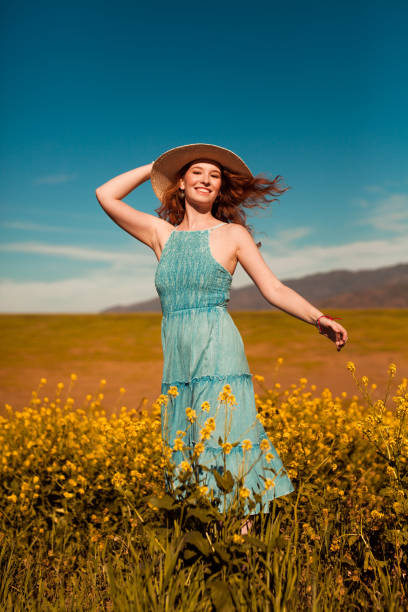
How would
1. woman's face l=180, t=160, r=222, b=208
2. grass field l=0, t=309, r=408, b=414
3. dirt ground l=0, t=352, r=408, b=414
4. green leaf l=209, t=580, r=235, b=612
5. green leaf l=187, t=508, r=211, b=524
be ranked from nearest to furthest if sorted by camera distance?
1. green leaf l=209, t=580, r=235, b=612
2. green leaf l=187, t=508, r=211, b=524
3. woman's face l=180, t=160, r=222, b=208
4. dirt ground l=0, t=352, r=408, b=414
5. grass field l=0, t=309, r=408, b=414

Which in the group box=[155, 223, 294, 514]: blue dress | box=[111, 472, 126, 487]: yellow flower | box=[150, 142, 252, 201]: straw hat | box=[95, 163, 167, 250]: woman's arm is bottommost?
box=[111, 472, 126, 487]: yellow flower

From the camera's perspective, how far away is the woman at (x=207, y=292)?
9.09 ft

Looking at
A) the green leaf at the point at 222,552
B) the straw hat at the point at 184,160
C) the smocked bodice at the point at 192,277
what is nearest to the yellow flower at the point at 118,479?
the green leaf at the point at 222,552

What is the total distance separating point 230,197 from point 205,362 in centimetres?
138

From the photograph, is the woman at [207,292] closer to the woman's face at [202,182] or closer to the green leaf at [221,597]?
the woman's face at [202,182]

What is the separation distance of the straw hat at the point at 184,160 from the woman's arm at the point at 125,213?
0.66 ft

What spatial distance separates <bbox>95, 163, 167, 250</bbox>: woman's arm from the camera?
Result: 11.0ft

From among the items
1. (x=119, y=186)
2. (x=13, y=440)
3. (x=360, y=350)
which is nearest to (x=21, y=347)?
(x=360, y=350)

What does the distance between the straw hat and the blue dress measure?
58 centimetres

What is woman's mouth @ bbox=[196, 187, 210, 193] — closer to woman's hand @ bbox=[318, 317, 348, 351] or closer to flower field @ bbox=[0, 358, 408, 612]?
woman's hand @ bbox=[318, 317, 348, 351]

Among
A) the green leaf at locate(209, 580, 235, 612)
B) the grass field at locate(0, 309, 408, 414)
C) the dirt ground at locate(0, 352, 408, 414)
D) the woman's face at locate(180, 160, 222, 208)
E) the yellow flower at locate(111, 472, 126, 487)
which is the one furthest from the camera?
the grass field at locate(0, 309, 408, 414)

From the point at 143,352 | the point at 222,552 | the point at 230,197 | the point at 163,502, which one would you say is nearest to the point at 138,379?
the point at 143,352

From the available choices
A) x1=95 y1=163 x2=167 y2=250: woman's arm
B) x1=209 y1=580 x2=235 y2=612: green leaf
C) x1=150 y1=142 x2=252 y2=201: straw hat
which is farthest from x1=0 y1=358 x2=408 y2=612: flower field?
x1=150 y1=142 x2=252 y2=201: straw hat

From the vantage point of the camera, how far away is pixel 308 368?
12.0m
